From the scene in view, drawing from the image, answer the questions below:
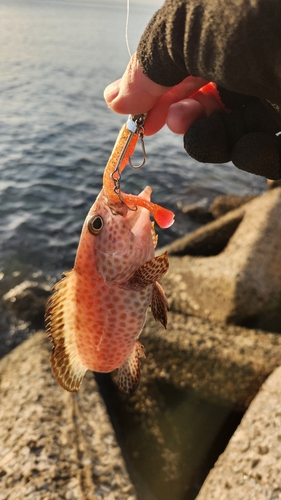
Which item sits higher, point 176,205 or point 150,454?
point 150,454

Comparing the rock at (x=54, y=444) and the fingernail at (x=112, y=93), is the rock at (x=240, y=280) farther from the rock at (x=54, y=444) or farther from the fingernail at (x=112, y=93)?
the fingernail at (x=112, y=93)

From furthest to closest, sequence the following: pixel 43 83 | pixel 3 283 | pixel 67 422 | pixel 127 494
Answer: pixel 43 83
pixel 3 283
pixel 67 422
pixel 127 494

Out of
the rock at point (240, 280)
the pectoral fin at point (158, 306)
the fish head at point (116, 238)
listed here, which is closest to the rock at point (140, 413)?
the rock at point (240, 280)

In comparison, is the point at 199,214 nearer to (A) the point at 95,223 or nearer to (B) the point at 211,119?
(B) the point at 211,119

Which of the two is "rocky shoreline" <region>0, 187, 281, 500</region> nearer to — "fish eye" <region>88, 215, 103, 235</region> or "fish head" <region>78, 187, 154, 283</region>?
"fish head" <region>78, 187, 154, 283</region>

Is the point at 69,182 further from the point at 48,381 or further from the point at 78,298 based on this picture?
the point at 78,298

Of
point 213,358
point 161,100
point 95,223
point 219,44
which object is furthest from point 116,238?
point 213,358

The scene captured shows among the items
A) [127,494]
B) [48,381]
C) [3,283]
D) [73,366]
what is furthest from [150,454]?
[3,283]
